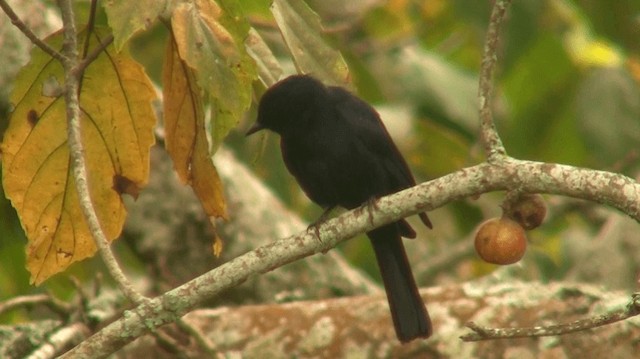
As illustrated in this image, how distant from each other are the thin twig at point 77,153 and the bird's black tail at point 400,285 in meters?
1.46

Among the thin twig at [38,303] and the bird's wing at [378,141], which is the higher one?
the bird's wing at [378,141]

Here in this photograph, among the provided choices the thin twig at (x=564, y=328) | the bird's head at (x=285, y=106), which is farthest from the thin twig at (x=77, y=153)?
the bird's head at (x=285, y=106)

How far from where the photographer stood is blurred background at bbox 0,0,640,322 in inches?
226

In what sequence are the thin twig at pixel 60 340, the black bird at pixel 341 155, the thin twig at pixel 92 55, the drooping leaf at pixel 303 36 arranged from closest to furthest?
1. the thin twig at pixel 92 55
2. the drooping leaf at pixel 303 36
3. the thin twig at pixel 60 340
4. the black bird at pixel 341 155

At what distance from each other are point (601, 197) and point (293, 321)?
2.00m

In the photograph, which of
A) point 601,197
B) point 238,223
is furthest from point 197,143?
Answer: point 238,223

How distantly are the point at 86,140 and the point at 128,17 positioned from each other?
803 millimetres

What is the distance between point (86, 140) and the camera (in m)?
3.69

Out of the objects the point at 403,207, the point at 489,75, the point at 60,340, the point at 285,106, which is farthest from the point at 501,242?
the point at 60,340

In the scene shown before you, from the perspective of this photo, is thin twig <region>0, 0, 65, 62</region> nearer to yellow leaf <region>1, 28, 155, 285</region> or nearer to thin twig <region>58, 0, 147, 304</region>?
thin twig <region>58, 0, 147, 304</region>

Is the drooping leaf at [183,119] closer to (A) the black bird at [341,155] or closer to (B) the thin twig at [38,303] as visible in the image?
(A) the black bird at [341,155]

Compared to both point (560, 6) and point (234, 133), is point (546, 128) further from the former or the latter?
point (234, 133)

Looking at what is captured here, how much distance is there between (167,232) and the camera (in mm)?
5777

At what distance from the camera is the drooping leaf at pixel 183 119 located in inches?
141
